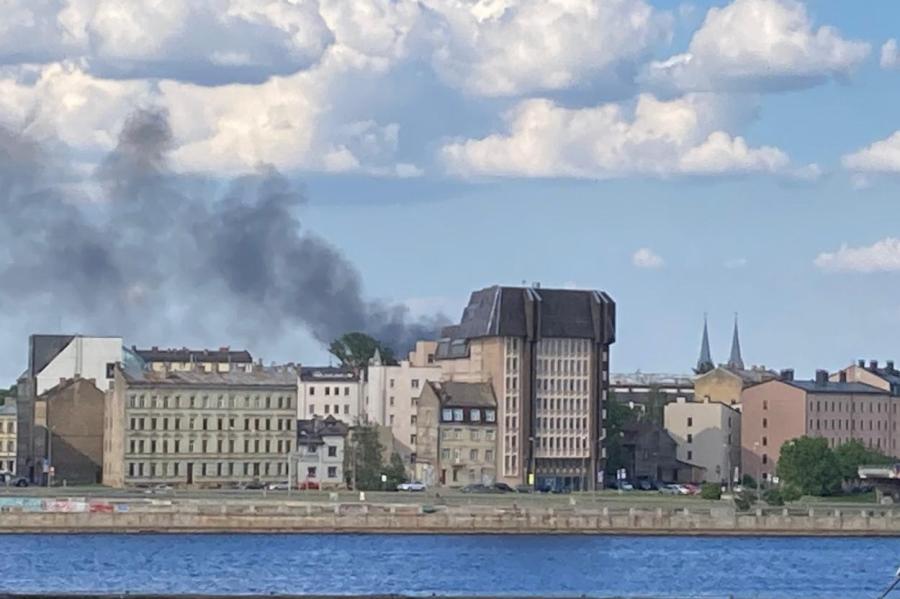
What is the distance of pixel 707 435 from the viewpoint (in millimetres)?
180875

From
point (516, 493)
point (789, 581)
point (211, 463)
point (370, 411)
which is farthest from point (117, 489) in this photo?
point (789, 581)

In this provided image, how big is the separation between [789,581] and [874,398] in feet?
341

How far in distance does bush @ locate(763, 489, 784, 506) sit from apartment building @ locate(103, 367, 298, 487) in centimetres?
3285

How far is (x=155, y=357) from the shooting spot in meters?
198

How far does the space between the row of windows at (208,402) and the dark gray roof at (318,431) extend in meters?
3.53

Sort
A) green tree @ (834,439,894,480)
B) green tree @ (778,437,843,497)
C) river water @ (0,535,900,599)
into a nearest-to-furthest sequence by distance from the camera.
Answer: river water @ (0,535,900,599), green tree @ (778,437,843,497), green tree @ (834,439,894,480)

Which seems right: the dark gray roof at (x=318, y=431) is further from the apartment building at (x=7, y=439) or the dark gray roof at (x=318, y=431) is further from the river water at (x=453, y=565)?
the river water at (x=453, y=565)

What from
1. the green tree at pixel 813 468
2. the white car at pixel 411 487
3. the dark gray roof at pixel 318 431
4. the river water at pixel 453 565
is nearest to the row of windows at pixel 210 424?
the dark gray roof at pixel 318 431

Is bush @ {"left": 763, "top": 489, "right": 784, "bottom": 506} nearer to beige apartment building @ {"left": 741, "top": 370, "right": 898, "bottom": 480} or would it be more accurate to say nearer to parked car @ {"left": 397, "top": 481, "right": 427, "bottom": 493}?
parked car @ {"left": 397, "top": 481, "right": 427, "bottom": 493}

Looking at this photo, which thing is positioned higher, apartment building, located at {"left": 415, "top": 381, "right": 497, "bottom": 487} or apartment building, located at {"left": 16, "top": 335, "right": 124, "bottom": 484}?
apartment building, located at {"left": 16, "top": 335, "right": 124, "bottom": 484}

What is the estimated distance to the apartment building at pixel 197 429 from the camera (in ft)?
495

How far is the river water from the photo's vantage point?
250ft

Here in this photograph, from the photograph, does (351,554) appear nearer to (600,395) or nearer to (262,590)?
(262,590)

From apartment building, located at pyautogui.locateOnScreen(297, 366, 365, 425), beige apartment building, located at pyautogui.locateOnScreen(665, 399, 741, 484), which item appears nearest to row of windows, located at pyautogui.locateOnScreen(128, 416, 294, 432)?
apartment building, located at pyautogui.locateOnScreen(297, 366, 365, 425)
